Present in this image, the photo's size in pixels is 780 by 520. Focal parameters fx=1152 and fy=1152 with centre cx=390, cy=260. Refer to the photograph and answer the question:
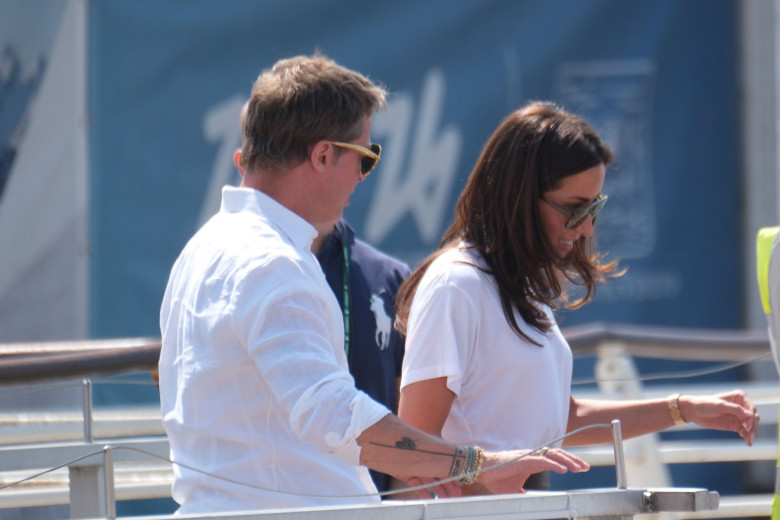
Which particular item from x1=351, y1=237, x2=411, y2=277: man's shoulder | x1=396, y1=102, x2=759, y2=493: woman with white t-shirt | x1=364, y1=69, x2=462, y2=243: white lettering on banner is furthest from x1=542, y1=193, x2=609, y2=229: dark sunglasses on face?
x1=364, y1=69, x2=462, y2=243: white lettering on banner

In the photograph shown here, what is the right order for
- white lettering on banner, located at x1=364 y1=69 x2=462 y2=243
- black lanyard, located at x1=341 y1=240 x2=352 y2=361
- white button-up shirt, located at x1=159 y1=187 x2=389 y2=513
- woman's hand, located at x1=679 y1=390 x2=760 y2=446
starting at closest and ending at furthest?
1. white button-up shirt, located at x1=159 y1=187 x2=389 y2=513
2. woman's hand, located at x1=679 y1=390 x2=760 y2=446
3. black lanyard, located at x1=341 y1=240 x2=352 y2=361
4. white lettering on banner, located at x1=364 y1=69 x2=462 y2=243

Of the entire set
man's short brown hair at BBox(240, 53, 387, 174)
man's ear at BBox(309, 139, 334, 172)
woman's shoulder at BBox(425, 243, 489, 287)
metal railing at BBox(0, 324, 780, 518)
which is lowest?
metal railing at BBox(0, 324, 780, 518)

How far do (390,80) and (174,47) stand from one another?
1037mm

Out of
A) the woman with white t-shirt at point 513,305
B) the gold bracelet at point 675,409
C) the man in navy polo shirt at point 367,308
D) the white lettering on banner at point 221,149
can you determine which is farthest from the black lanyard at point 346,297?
the white lettering on banner at point 221,149

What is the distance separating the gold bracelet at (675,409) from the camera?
7.88 ft

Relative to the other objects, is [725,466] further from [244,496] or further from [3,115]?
[244,496]

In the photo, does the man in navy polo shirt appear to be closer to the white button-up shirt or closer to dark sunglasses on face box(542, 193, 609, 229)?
dark sunglasses on face box(542, 193, 609, 229)

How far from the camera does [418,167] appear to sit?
18.1ft

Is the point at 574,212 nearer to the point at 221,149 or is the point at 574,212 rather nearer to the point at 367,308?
the point at 367,308

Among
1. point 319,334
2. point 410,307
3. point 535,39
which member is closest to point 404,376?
point 410,307

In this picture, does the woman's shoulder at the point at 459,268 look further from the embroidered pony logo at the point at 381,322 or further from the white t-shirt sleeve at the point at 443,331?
the embroidered pony logo at the point at 381,322

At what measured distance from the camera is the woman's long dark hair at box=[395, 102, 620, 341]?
2.20m

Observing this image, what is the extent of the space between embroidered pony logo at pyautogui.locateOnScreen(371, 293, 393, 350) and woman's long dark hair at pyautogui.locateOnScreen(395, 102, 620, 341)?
51 centimetres

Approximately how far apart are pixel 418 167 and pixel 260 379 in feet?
12.7
